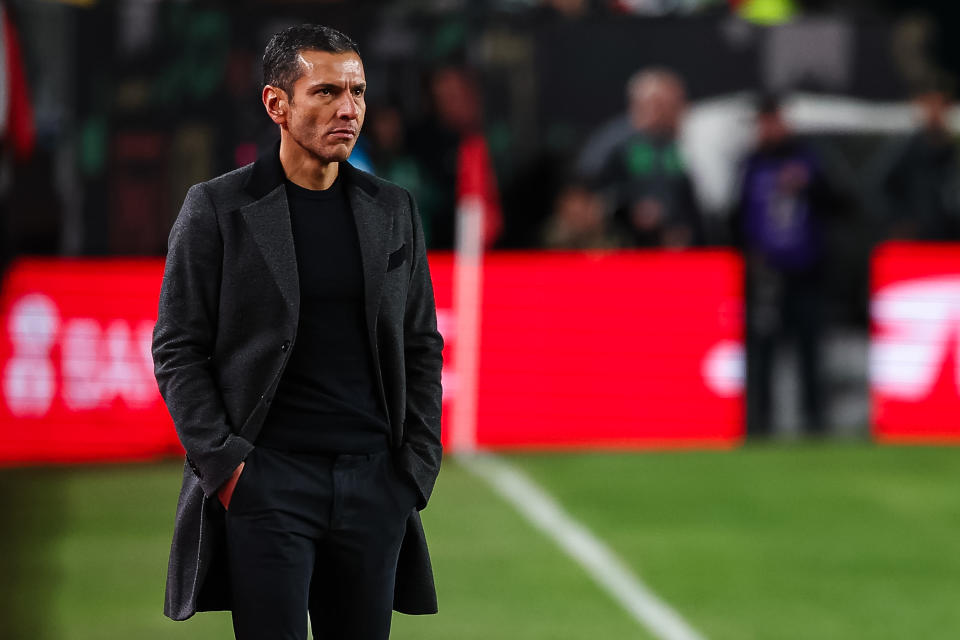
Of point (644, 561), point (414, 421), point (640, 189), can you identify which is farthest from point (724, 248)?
point (414, 421)

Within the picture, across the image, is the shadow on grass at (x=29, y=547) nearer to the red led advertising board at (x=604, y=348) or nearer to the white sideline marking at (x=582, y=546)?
the red led advertising board at (x=604, y=348)

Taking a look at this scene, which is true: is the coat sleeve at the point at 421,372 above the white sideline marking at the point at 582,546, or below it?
above

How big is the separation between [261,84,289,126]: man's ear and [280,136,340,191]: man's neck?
7cm

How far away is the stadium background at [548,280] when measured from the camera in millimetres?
11609

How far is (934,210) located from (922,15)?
3974 mm

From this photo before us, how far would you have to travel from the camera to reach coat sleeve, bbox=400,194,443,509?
419 centimetres

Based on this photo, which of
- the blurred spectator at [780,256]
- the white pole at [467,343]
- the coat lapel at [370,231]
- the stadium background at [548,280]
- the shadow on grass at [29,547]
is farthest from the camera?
the blurred spectator at [780,256]

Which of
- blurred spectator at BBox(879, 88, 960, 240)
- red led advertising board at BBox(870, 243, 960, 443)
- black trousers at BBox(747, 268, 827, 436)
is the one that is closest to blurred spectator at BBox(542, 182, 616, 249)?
black trousers at BBox(747, 268, 827, 436)

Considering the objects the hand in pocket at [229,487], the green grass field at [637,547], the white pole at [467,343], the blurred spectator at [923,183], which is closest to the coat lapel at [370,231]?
the hand in pocket at [229,487]

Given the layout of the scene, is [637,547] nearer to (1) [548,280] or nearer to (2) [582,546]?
(2) [582,546]

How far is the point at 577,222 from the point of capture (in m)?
13.4

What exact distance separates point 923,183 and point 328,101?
10920mm

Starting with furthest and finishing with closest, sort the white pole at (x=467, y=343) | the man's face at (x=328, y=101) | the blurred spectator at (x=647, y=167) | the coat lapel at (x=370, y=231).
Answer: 1. the blurred spectator at (x=647, y=167)
2. the white pole at (x=467, y=343)
3. the coat lapel at (x=370, y=231)
4. the man's face at (x=328, y=101)

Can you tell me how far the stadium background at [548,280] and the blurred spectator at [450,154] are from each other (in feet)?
0.29
